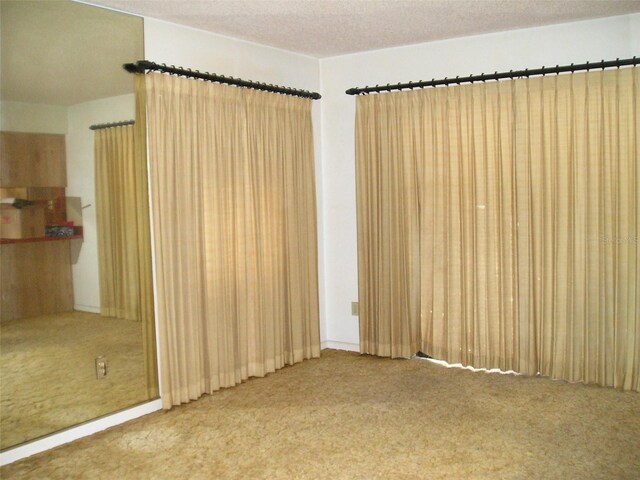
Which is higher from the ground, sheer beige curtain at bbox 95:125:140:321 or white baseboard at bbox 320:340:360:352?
sheer beige curtain at bbox 95:125:140:321

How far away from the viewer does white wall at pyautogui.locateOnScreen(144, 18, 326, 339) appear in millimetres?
3689

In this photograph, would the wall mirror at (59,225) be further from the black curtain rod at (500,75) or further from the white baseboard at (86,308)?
the black curtain rod at (500,75)

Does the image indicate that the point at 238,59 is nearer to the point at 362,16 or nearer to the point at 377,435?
the point at 362,16

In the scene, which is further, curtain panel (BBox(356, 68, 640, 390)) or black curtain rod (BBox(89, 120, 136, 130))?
curtain panel (BBox(356, 68, 640, 390))

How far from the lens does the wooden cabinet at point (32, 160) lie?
2.91 m

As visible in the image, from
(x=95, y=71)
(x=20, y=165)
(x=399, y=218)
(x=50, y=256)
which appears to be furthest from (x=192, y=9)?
(x=399, y=218)

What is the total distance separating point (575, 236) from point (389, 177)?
1387 mm

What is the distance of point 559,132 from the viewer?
3900mm

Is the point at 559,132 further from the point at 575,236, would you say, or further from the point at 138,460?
the point at 138,460

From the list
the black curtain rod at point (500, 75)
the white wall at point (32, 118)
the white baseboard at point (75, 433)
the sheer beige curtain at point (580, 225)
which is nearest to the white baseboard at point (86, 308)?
the white baseboard at point (75, 433)

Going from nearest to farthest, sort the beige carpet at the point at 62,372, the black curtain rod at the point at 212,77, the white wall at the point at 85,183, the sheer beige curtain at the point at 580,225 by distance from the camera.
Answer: the beige carpet at the point at 62,372 < the white wall at the point at 85,183 < the black curtain rod at the point at 212,77 < the sheer beige curtain at the point at 580,225

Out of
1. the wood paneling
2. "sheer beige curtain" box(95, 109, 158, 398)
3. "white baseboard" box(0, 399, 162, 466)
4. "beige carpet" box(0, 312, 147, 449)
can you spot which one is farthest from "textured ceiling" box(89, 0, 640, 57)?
"white baseboard" box(0, 399, 162, 466)

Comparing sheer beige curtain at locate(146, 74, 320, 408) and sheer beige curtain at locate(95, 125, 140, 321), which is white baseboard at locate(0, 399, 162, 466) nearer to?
sheer beige curtain at locate(146, 74, 320, 408)

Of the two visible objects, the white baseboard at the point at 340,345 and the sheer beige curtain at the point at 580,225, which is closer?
the sheer beige curtain at the point at 580,225
